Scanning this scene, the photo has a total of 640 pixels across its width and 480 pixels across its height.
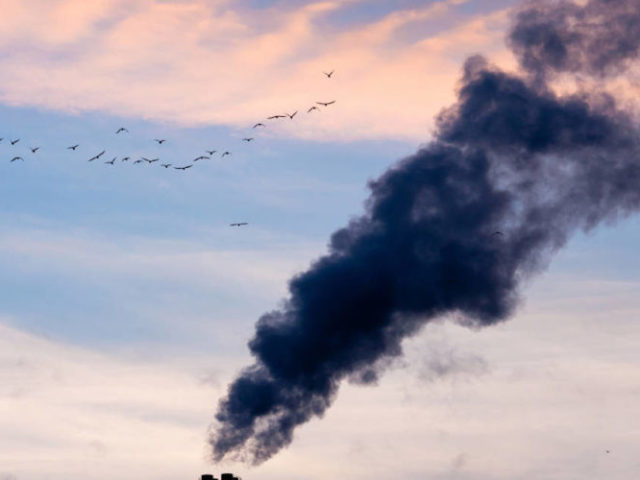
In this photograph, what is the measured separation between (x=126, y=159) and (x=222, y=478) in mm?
96761

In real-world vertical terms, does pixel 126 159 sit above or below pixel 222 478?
above

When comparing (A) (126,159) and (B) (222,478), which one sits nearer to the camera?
(A) (126,159)

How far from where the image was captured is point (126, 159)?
10375 centimetres

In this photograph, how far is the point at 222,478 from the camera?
120875mm
